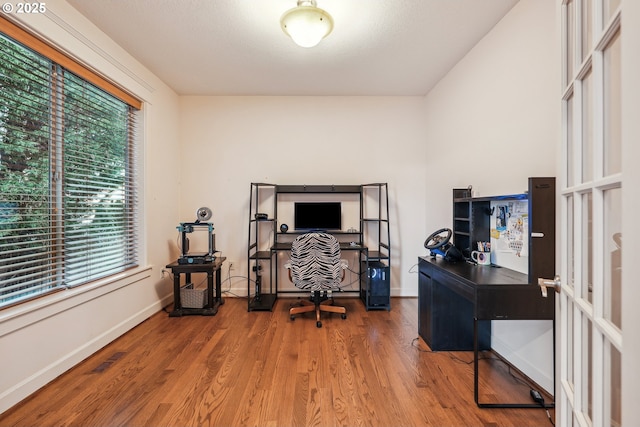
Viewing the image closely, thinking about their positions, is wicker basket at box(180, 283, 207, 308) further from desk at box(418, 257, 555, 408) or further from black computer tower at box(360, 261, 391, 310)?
desk at box(418, 257, 555, 408)

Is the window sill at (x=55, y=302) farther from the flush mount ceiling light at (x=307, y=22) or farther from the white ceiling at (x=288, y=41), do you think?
the flush mount ceiling light at (x=307, y=22)

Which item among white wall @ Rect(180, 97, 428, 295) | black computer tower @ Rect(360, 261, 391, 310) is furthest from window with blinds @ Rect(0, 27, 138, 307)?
black computer tower @ Rect(360, 261, 391, 310)

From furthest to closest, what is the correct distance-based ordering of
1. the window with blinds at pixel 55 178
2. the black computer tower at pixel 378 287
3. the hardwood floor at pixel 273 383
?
the black computer tower at pixel 378 287
the window with blinds at pixel 55 178
the hardwood floor at pixel 273 383

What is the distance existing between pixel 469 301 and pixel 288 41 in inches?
105

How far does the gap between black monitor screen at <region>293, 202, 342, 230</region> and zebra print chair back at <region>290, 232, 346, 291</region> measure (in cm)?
70

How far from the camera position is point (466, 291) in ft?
5.91

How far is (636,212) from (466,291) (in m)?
1.49

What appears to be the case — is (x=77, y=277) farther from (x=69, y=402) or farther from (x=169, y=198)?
(x=169, y=198)

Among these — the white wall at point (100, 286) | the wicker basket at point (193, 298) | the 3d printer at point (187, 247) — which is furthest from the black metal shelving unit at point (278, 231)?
the white wall at point (100, 286)

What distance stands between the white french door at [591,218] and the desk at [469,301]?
0.78 m

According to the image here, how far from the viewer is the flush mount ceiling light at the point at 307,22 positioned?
1.92 metres

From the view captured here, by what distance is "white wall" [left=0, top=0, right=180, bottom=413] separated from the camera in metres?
1.72

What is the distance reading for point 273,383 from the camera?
1.87 metres


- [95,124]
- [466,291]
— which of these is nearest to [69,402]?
[95,124]
